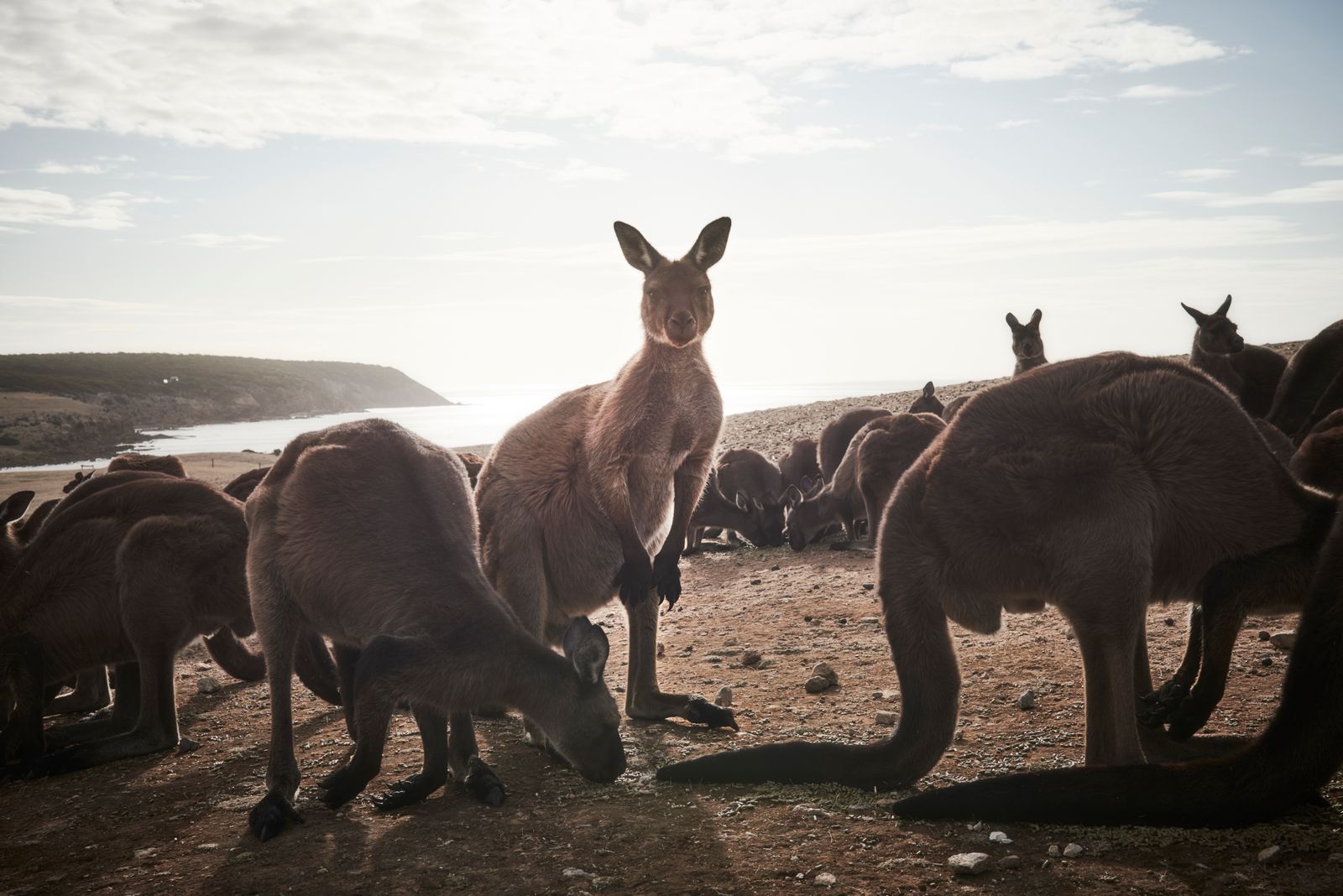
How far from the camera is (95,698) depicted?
6.27 m

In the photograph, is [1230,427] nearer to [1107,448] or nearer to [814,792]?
[1107,448]

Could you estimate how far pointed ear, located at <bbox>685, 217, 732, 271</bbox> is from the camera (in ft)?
17.8

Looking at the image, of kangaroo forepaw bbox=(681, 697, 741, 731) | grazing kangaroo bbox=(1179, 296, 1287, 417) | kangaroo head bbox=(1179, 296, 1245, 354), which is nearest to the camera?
kangaroo forepaw bbox=(681, 697, 741, 731)

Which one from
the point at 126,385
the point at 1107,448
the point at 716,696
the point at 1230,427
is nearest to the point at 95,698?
the point at 716,696

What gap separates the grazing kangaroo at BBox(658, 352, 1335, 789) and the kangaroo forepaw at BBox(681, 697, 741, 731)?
942 millimetres

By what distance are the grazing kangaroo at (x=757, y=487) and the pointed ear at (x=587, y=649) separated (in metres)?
8.42

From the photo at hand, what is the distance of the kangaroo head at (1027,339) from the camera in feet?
37.5

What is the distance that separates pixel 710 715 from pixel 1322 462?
2847 mm

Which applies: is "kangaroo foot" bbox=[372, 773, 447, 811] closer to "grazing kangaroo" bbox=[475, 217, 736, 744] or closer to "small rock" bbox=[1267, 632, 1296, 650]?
"grazing kangaroo" bbox=[475, 217, 736, 744]

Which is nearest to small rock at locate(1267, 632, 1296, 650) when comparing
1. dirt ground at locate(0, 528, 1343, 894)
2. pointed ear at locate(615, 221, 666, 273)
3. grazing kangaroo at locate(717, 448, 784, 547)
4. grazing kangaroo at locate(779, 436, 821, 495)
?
dirt ground at locate(0, 528, 1343, 894)

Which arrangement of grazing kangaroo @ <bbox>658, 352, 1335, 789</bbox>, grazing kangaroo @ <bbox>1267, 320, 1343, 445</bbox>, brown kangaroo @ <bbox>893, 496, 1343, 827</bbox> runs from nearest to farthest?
1. brown kangaroo @ <bbox>893, 496, 1343, 827</bbox>
2. grazing kangaroo @ <bbox>658, 352, 1335, 789</bbox>
3. grazing kangaroo @ <bbox>1267, 320, 1343, 445</bbox>

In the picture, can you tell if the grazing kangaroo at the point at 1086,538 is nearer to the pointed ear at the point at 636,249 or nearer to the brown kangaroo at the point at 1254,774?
the brown kangaroo at the point at 1254,774

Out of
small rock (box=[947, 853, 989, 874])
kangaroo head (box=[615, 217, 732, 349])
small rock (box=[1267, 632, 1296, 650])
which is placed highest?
kangaroo head (box=[615, 217, 732, 349])

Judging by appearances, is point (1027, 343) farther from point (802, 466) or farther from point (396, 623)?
point (396, 623)
